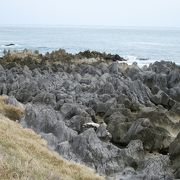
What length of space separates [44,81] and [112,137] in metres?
18.9

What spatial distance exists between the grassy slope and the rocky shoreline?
2172mm

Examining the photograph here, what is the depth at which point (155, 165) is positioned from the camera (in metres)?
22.8

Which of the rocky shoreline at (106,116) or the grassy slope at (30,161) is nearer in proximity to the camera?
the grassy slope at (30,161)

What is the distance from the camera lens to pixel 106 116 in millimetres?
36031

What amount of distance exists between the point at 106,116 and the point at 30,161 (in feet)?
61.8

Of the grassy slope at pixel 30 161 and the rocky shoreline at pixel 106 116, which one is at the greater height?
the grassy slope at pixel 30 161

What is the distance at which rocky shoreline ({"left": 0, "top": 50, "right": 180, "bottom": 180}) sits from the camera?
24250 millimetres

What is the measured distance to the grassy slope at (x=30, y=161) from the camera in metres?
15.4

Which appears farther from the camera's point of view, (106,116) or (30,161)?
(106,116)

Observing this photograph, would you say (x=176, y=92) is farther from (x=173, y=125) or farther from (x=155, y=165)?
(x=155, y=165)

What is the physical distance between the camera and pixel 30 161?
17531mm

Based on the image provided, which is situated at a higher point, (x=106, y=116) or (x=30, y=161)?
(x=30, y=161)

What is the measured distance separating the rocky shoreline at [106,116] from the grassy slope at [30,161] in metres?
2.17

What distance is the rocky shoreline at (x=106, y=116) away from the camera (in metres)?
24.2
